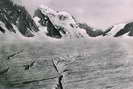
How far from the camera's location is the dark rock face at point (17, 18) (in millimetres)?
3137

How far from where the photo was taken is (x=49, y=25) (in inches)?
125

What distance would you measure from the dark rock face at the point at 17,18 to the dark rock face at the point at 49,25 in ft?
0.21

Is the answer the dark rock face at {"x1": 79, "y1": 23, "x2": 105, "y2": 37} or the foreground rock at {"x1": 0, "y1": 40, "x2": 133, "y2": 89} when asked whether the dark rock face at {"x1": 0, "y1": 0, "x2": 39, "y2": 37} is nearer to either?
the foreground rock at {"x1": 0, "y1": 40, "x2": 133, "y2": 89}

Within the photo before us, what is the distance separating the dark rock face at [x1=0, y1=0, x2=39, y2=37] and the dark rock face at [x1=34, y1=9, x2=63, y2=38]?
2.6 inches

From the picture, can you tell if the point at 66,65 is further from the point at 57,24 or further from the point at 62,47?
the point at 57,24

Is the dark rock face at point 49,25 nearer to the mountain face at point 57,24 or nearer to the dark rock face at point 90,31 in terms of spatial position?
the mountain face at point 57,24

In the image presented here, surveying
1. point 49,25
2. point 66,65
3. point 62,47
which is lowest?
point 66,65

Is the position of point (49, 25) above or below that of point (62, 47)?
above

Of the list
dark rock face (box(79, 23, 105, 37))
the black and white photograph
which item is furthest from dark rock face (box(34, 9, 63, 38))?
dark rock face (box(79, 23, 105, 37))

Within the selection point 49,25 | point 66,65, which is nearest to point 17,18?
point 49,25

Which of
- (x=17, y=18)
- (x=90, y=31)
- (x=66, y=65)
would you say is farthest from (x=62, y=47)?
(x=17, y=18)

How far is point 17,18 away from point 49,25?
25 centimetres

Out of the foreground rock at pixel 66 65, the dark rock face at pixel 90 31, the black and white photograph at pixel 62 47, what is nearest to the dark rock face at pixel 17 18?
the black and white photograph at pixel 62 47

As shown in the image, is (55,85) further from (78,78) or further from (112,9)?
(112,9)
